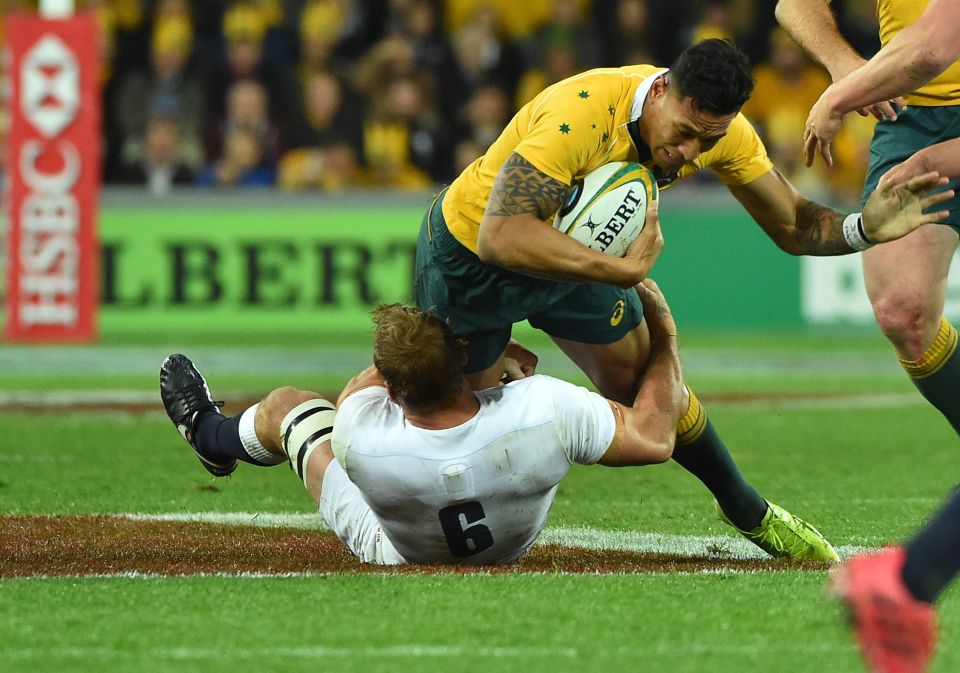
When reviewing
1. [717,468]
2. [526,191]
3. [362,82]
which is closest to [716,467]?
[717,468]

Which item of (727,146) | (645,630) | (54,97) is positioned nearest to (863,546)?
(727,146)

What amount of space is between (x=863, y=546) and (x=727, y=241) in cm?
1089

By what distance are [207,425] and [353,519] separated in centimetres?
94

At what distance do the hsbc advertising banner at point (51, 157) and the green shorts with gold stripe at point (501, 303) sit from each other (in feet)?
30.5

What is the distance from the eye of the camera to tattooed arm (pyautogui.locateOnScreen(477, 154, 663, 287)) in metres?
5.40

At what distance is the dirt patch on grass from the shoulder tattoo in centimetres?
112

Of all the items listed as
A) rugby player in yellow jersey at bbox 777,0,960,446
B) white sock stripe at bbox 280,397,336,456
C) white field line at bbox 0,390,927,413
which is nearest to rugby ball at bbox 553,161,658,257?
rugby player in yellow jersey at bbox 777,0,960,446

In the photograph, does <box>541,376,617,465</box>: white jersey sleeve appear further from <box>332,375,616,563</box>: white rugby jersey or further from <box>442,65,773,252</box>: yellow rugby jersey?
<box>442,65,773,252</box>: yellow rugby jersey

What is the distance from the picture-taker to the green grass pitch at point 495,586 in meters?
4.09

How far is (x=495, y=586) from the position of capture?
4.89 metres

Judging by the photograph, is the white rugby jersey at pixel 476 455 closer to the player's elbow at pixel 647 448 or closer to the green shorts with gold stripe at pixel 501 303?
the player's elbow at pixel 647 448

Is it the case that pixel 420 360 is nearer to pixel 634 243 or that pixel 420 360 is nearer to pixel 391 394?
pixel 391 394

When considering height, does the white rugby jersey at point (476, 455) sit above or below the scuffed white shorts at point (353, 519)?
above

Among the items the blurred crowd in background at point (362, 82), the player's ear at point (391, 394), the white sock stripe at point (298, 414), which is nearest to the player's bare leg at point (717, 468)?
the white sock stripe at point (298, 414)
